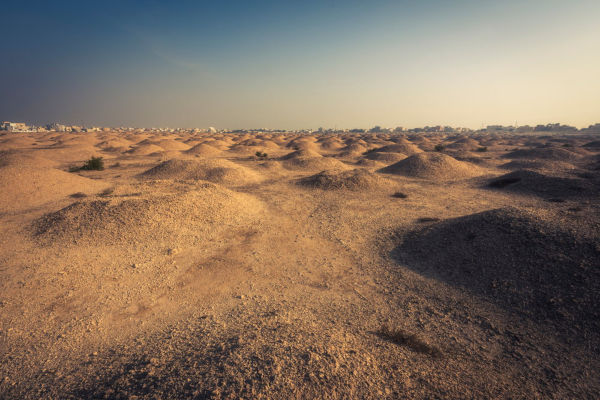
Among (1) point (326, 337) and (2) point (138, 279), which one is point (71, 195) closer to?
(2) point (138, 279)

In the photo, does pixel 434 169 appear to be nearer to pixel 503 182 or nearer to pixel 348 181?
pixel 503 182

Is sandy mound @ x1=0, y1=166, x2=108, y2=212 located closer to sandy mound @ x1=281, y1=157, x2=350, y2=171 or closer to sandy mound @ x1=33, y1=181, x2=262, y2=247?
sandy mound @ x1=33, y1=181, x2=262, y2=247

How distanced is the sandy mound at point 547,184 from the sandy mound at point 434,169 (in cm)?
409

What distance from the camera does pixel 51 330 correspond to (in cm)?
611

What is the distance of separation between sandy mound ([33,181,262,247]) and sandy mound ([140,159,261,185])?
8.35 meters

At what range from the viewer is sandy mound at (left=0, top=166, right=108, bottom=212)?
50.4 feet

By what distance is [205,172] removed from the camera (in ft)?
83.3

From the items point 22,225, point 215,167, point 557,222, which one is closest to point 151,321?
point 22,225

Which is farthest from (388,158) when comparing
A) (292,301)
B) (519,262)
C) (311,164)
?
(292,301)

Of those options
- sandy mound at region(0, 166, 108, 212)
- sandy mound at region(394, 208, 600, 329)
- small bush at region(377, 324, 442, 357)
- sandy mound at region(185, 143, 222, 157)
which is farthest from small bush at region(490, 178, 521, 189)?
sandy mound at region(185, 143, 222, 157)

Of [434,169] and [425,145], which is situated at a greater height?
[425,145]

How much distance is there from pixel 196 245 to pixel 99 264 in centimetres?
333

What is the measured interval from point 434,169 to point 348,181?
37.5 feet

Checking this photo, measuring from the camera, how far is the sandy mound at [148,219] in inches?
428
